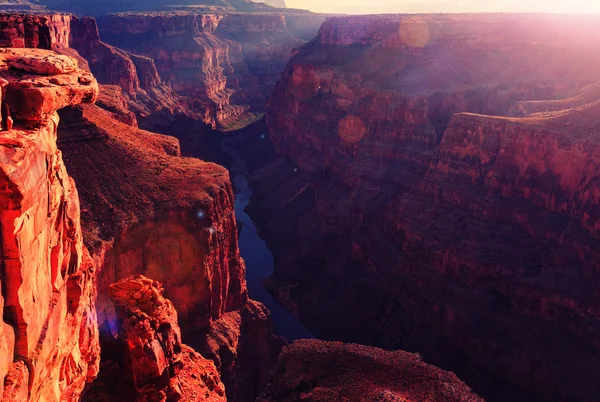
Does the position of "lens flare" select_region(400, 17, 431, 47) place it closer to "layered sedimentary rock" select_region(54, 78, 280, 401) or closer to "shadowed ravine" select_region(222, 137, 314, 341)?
"shadowed ravine" select_region(222, 137, 314, 341)

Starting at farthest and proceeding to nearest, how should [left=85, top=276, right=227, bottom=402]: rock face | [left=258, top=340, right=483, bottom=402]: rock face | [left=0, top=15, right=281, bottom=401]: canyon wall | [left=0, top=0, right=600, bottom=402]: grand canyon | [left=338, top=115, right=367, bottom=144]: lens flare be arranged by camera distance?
1. [left=338, top=115, right=367, bottom=144]: lens flare
2. [left=0, top=15, right=281, bottom=401]: canyon wall
3. [left=258, top=340, right=483, bottom=402]: rock face
4. [left=85, top=276, right=227, bottom=402]: rock face
5. [left=0, top=0, right=600, bottom=402]: grand canyon

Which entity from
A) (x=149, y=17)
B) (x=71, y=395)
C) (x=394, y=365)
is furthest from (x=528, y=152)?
(x=149, y=17)

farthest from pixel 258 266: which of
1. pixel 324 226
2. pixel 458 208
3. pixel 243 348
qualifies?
pixel 458 208

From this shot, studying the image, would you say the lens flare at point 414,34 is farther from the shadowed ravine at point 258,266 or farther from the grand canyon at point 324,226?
the shadowed ravine at point 258,266

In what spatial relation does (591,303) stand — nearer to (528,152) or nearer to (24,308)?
(528,152)

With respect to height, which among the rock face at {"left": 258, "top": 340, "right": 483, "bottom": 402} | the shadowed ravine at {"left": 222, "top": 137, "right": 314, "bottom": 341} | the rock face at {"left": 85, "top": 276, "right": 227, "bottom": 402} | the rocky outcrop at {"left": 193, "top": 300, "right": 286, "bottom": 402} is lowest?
the shadowed ravine at {"left": 222, "top": 137, "right": 314, "bottom": 341}

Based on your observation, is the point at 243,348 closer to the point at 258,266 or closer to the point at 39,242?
the point at 258,266

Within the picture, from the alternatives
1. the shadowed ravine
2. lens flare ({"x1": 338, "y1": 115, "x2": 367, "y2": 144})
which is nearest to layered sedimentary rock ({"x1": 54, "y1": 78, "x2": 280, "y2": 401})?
the shadowed ravine
